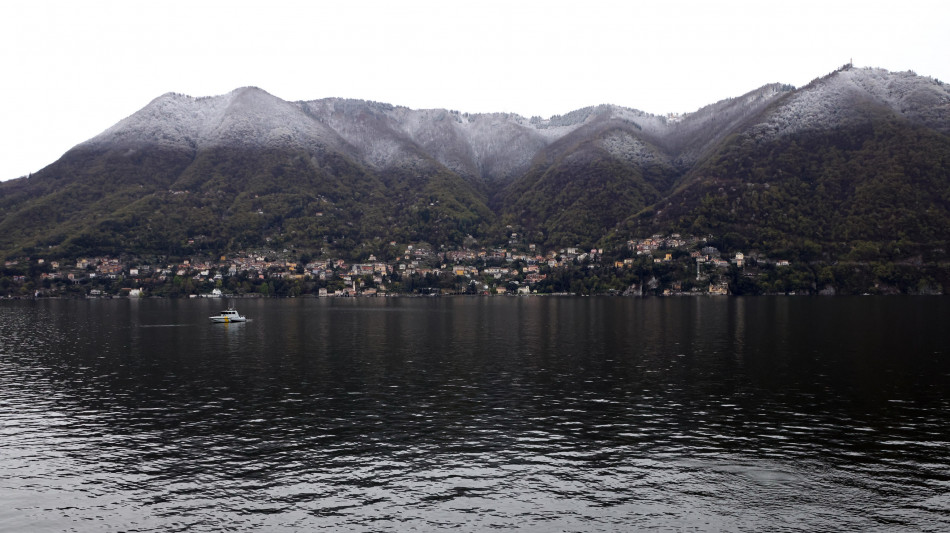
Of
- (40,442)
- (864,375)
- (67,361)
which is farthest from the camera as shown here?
(67,361)

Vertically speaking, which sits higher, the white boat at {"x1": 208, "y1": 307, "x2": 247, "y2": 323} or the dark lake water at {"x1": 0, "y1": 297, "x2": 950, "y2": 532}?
A: the white boat at {"x1": 208, "y1": 307, "x2": 247, "y2": 323}

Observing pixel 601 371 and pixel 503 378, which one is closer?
pixel 503 378

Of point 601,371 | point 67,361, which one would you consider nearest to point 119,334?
point 67,361

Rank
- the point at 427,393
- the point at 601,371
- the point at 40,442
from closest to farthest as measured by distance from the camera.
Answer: the point at 40,442
the point at 427,393
the point at 601,371

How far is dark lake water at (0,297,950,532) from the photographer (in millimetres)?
22719

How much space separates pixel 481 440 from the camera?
105 feet

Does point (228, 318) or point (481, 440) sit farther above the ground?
point (228, 318)

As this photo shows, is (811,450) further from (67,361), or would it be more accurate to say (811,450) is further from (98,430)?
(67,361)

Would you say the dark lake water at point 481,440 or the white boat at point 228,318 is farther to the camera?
the white boat at point 228,318

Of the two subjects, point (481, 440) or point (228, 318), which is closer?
point (481, 440)

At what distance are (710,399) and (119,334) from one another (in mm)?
87430

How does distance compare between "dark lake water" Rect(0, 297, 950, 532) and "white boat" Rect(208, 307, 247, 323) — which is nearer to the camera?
"dark lake water" Rect(0, 297, 950, 532)

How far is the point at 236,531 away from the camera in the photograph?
21219mm

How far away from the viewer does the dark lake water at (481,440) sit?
74.5ft
